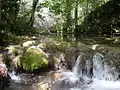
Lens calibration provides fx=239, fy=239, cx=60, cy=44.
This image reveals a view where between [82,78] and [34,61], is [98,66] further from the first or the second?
[34,61]

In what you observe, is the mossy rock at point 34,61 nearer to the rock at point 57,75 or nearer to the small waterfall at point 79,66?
the rock at point 57,75

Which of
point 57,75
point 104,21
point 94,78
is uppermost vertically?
point 104,21

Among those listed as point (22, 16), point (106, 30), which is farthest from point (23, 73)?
point (22, 16)

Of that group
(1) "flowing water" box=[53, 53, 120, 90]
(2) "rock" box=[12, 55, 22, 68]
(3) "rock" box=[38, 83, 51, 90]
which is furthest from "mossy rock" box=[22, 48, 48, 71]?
(3) "rock" box=[38, 83, 51, 90]

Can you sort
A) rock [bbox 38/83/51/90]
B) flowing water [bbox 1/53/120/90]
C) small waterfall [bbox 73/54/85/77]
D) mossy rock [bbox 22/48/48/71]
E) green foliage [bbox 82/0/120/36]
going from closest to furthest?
rock [bbox 38/83/51/90] < flowing water [bbox 1/53/120/90] < mossy rock [bbox 22/48/48/71] < small waterfall [bbox 73/54/85/77] < green foliage [bbox 82/0/120/36]

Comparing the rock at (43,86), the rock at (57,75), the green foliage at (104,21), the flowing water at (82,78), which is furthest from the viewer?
the green foliage at (104,21)

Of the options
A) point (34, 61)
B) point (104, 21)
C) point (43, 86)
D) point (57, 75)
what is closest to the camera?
point (43, 86)

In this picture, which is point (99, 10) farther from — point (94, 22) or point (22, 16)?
point (22, 16)

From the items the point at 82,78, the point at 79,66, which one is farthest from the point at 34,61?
the point at 82,78

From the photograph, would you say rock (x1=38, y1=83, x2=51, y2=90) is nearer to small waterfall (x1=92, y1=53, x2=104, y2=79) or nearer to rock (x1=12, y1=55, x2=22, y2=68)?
rock (x1=12, y1=55, x2=22, y2=68)

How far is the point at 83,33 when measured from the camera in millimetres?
21766

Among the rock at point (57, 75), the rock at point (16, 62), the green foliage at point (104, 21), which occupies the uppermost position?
the green foliage at point (104, 21)

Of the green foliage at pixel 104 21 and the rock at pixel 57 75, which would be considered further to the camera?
the green foliage at pixel 104 21

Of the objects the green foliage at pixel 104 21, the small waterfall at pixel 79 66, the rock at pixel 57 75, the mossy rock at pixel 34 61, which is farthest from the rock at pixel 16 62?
the green foliage at pixel 104 21
